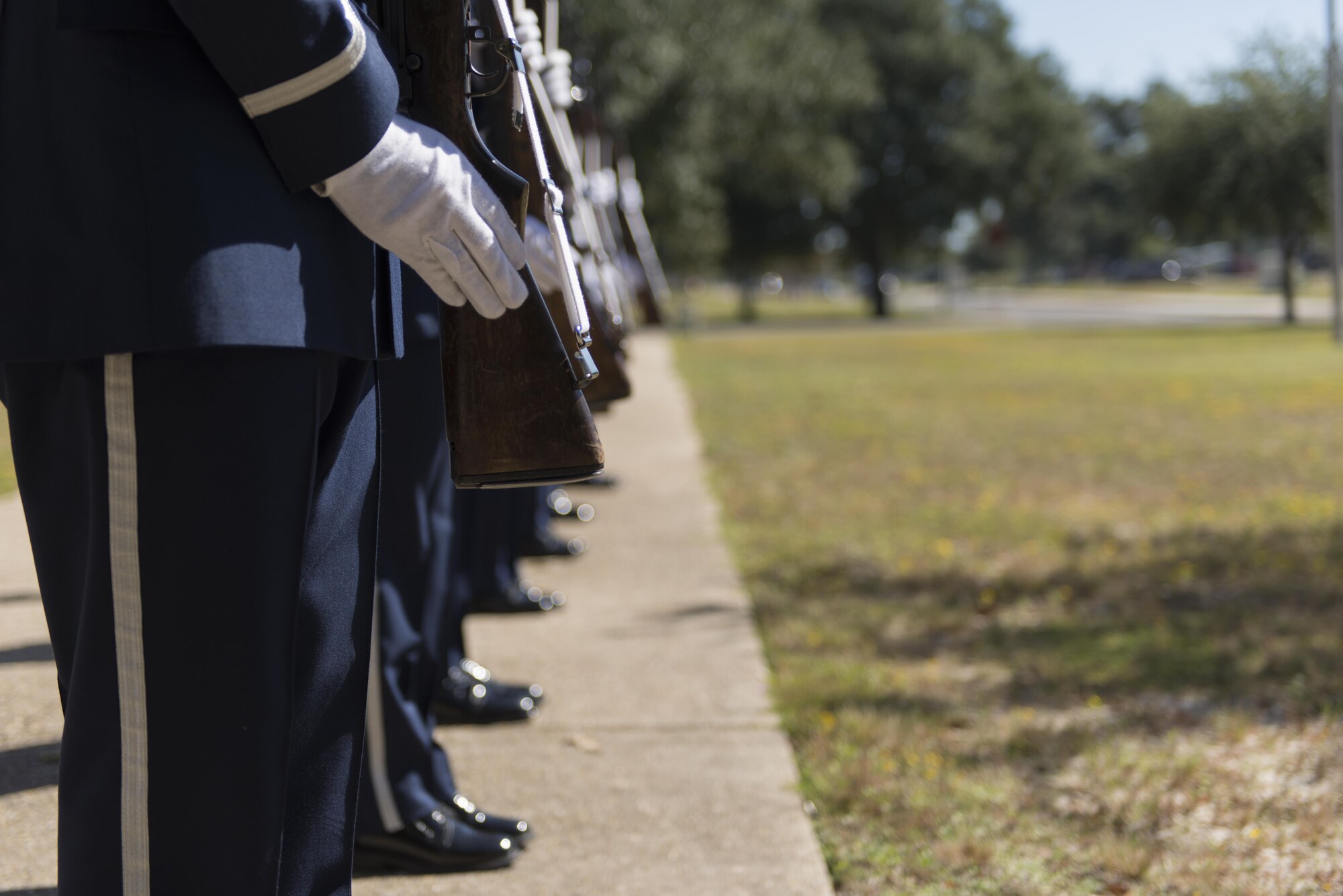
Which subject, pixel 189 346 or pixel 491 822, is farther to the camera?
Result: pixel 491 822

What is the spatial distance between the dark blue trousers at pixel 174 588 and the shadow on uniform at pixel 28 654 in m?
2.20

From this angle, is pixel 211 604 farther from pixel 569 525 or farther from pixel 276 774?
pixel 569 525

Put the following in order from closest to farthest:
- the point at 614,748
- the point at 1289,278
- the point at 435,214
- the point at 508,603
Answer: the point at 435,214, the point at 614,748, the point at 508,603, the point at 1289,278

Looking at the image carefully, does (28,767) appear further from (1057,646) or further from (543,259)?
(1057,646)

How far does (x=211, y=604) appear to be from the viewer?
4.71ft

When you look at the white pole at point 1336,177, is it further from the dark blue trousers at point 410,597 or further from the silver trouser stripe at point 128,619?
the silver trouser stripe at point 128,619

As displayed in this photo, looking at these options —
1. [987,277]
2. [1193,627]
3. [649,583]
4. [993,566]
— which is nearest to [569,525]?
[649,583]

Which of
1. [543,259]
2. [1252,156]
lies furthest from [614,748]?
[1252,156]

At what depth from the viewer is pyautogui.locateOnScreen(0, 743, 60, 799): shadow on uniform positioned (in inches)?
104

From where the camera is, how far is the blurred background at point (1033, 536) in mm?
2650

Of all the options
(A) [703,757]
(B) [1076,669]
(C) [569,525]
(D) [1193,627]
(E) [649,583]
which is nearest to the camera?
(A) [703,757]

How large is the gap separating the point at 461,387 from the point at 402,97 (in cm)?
37

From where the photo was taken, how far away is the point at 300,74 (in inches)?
53.6

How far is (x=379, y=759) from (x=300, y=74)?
1.31 m
